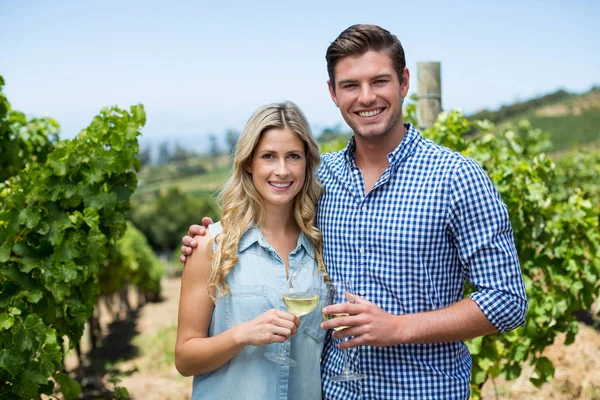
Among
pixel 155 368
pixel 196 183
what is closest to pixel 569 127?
pixel 155 368

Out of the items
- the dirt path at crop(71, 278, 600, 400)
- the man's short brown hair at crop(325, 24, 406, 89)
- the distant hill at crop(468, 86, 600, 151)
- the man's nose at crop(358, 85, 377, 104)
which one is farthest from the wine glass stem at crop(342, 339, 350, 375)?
the distant hill at crop(468, 86, 600, 151)

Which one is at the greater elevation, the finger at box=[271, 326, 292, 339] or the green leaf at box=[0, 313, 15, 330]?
the finger at box=[271, 326, 292, 339]

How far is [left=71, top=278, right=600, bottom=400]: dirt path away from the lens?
541cm

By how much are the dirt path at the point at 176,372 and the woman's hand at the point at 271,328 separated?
2785 mm

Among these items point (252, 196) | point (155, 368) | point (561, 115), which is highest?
point (252, 196)

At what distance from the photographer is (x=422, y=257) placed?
213 cm

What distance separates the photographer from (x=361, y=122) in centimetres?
226

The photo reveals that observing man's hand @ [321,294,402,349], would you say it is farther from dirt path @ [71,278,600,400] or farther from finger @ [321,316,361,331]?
dirt path @ [71,278,600,400]

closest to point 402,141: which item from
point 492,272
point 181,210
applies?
point 492,272

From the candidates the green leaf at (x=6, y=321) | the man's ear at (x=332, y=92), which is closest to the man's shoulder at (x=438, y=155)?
the man's ear at (x=332, y=92)

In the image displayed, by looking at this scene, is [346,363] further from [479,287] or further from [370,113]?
[370,113]

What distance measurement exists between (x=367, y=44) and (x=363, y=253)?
0.79 m

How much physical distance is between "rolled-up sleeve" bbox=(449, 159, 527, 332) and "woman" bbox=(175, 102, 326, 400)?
1.80 ft

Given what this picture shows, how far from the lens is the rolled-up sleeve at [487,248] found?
201cm
